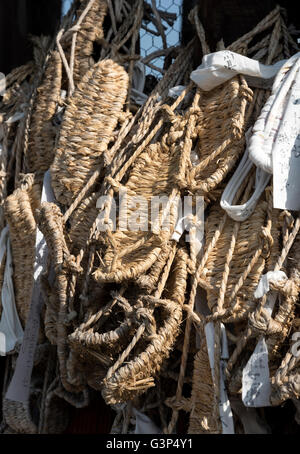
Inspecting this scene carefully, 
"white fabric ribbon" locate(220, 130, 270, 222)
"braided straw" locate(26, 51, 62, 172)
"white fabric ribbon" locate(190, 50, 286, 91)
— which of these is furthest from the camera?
"braided straw" locate(26, 51, 62, 172)

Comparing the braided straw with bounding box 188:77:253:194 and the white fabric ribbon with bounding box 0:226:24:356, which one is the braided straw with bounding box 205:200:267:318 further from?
the white fabric ribbon with bounding box 0:226:24:356

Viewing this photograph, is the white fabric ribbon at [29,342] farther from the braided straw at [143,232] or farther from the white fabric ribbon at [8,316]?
the braided straw at [143,232]

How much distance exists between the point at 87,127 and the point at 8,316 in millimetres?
424

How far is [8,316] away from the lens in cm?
164

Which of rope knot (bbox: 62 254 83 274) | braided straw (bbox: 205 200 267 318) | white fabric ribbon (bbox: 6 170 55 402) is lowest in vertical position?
white fabric ribbon (bbox: 6 170 55 402)

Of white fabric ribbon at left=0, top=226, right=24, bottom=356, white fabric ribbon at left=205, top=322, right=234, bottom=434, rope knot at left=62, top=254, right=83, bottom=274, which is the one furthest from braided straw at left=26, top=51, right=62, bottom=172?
white fabric ribbon at left=205, top=322, right=234, bottom=434

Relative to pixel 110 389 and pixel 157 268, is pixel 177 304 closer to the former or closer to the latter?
pixel 157 268

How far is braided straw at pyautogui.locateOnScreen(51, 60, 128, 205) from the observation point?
1.58 m

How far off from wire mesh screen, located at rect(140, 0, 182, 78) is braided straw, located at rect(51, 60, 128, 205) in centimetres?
21

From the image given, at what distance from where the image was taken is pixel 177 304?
1.37 metres

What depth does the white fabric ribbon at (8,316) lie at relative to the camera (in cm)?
162

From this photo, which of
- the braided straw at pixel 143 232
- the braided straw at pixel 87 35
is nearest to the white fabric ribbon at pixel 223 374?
the braided straw at pixel 143 232

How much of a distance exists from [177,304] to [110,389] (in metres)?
0.19

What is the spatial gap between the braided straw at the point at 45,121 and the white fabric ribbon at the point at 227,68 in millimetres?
360
